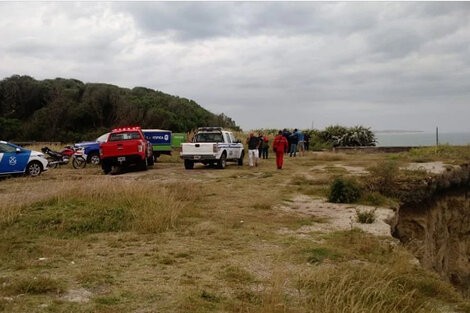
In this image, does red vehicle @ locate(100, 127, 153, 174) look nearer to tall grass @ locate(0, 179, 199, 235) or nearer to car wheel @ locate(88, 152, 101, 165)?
car wheel @ locate(88, 152, 101, 165)

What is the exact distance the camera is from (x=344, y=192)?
1173 cm

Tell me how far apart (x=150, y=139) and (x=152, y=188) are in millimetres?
14030

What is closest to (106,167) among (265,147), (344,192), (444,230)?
(344,192)

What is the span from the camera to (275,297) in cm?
444

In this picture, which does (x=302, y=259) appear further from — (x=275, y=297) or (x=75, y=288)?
(x=75, y=288)

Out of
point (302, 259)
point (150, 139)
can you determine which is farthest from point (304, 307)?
point (150, 139)

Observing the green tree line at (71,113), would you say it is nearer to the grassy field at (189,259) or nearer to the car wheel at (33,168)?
the car wheel at (33,168)

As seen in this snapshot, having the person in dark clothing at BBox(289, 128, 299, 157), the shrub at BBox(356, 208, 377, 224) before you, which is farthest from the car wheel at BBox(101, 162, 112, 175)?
the person in dark clothing at BBox(289, 128, 299, 157)

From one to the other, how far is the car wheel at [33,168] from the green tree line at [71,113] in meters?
22.2

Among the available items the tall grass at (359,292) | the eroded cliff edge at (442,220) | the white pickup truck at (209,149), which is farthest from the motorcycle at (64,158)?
the tall grass at (359,292)

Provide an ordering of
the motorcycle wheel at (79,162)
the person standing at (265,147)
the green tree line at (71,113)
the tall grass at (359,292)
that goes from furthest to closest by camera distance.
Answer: the green tree line at (71,113) < the person standing at (265,147) < the motorcycle wheel at (79,162) < the tall grass at (359,292)

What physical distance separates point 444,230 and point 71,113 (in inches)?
1540

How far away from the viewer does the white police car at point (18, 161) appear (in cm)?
1664

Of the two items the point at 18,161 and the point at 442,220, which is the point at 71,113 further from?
the point at 442,220
